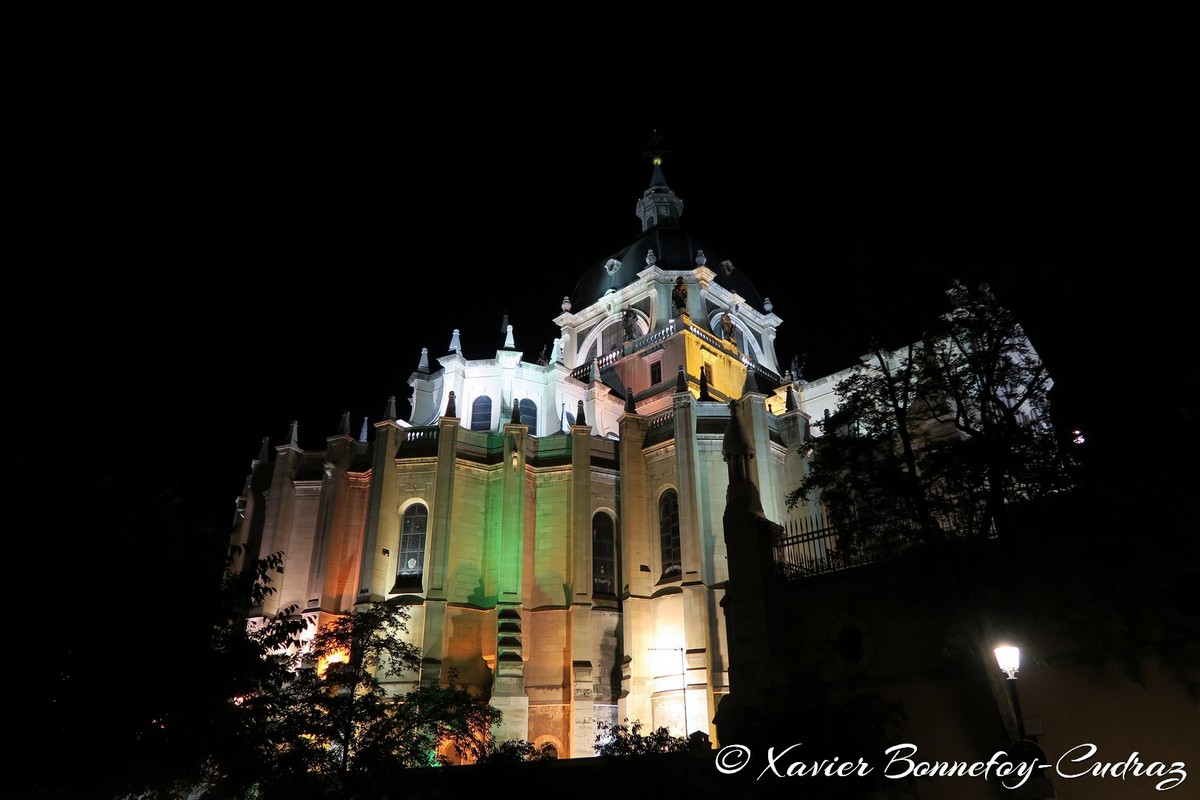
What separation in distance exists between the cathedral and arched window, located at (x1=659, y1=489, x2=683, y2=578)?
0.18 ft

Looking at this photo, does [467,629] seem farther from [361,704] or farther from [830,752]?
[830,752]

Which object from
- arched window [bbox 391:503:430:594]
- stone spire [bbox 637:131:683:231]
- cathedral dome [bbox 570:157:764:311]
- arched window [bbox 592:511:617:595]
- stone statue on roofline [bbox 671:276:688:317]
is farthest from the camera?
stone spire [bbox 637:131:683:231]

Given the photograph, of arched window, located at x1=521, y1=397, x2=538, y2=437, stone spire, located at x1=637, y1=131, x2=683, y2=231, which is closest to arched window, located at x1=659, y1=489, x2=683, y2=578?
arched window, located at x1=521, y1=397, x2=538, y2=437

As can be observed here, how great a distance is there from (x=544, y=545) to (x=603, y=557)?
2302mm

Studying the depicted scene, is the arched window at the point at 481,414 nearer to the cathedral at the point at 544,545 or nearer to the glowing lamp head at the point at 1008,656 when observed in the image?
the cathedral at the point at 544,545

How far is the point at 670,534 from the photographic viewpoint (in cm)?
3102

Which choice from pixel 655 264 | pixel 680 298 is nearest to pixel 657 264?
Result: pixel 655 264

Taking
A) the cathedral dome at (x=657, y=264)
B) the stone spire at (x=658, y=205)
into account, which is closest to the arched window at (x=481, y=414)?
the cathedral dome at (x=657, y=264)

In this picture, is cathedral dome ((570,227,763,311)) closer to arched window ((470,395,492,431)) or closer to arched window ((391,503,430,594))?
arched window ((470,395,492,431))

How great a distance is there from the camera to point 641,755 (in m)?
15.7

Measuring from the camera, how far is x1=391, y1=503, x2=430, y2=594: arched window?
1214 inches

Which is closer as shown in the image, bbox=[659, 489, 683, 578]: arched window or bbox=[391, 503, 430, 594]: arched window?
bbox=[659, 489, 683, 578]: arched window

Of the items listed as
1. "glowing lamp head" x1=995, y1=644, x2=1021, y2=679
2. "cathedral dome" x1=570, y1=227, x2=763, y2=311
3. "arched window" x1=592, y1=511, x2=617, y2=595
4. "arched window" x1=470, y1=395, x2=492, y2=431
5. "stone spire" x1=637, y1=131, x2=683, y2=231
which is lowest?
"glowing lamp head" x1=995, y1=644, x2=1021, y2=679

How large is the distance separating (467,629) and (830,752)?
19.4m
